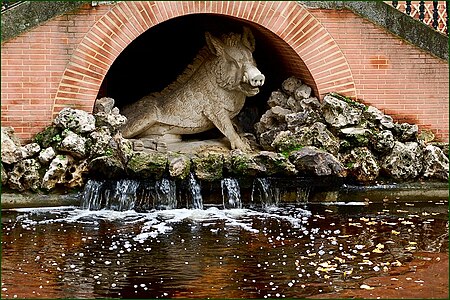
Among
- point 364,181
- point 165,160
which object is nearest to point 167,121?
point 165,160

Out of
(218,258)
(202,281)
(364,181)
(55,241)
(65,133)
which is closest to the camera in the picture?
(202,281)

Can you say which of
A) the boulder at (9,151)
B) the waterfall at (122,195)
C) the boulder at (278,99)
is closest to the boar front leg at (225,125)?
the boulder at (278,99)

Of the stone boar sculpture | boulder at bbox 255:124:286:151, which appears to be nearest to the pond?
boulder at bbox 255:124:286:151

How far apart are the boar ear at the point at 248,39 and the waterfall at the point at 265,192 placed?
216 cm

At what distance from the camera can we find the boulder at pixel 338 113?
43.0 feet

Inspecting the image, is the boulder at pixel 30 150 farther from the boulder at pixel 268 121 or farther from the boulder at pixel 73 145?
the boulder at pixel 268 121

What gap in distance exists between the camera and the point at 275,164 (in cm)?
1252

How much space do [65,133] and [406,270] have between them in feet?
16.8

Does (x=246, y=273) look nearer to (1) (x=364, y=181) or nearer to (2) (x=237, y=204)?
(2) (x=237, y=204)

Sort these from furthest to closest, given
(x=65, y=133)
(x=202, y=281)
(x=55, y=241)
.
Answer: (x=65, y=133), (x=55, y=241), (x=202, y=281)

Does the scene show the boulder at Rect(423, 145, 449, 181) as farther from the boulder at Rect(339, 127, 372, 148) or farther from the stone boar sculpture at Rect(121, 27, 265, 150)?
the stone boar sculpture at Rect(121, 27, 265, 150)

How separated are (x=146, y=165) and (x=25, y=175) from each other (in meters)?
1.60

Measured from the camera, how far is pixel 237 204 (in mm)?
12594

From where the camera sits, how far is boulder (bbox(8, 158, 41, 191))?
12.1m
